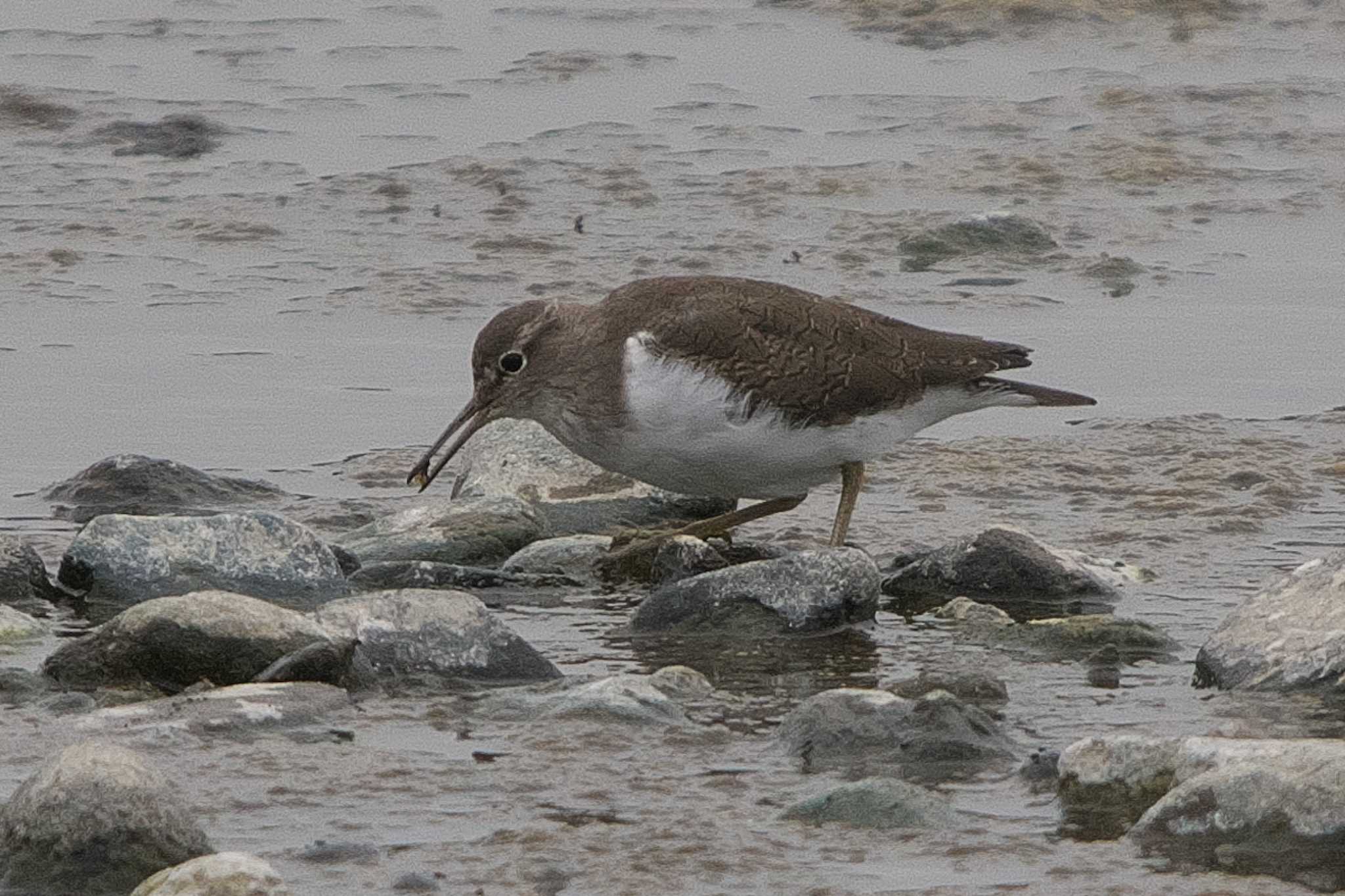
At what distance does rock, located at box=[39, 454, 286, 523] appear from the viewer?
8.77m

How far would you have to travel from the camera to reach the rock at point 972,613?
7398 millimetres

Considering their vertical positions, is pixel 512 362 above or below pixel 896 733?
above

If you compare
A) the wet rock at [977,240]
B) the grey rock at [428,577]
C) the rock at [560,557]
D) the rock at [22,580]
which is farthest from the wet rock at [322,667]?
the wet rock at [977,240]

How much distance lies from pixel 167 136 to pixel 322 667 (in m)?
8.15

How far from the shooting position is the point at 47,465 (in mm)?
9250

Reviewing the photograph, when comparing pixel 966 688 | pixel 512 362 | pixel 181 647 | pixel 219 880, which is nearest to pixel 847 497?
pixel 512 362

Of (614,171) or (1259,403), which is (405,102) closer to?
(614,171)

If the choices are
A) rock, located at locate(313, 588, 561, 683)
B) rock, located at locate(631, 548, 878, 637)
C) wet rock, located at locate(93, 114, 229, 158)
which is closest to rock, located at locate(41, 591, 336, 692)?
rock, located at locate(313, 588, 561, 683)

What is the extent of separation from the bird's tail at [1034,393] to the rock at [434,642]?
254 centimetres

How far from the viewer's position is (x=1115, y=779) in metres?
5.55

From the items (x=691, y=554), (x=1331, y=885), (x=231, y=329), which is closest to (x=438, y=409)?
(x=231, y=329)

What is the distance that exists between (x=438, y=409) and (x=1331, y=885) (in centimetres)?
554

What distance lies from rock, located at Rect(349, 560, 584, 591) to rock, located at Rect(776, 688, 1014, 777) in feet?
6.28

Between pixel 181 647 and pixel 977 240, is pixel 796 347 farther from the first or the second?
pixel 977 240
